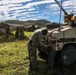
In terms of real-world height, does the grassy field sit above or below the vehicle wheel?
below

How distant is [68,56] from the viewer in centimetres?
1303

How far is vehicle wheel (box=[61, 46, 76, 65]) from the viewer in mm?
12870

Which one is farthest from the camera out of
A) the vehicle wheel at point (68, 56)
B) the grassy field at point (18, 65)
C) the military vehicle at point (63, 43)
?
the vehicle wheel at point (68, 56)

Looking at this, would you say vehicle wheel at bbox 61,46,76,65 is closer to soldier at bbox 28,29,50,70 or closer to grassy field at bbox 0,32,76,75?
grassy field at bbox 0,32,76,75

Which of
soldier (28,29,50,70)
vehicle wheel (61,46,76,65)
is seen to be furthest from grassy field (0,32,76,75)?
vehicle wheel (61,46,76,65)

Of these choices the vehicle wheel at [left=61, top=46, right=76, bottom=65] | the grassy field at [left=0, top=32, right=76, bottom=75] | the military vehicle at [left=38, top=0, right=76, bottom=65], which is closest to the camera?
the grassy field at [left=0, top=32, right=76, bottom=75]

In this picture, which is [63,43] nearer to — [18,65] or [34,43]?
[34,43]

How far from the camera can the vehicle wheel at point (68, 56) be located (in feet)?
42.2

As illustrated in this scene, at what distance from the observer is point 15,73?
12.2 metres

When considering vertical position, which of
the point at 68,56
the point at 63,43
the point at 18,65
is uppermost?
the point at 63,43

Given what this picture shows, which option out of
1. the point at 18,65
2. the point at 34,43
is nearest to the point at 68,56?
the point at 34,43

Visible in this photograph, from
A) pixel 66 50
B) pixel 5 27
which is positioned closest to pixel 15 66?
pixel 66 50

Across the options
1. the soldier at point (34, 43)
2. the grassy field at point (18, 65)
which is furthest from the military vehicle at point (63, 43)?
the grassy field at point (18, 65)

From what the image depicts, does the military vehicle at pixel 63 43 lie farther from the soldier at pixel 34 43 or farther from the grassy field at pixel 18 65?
the grassy field at pixel 18 65
